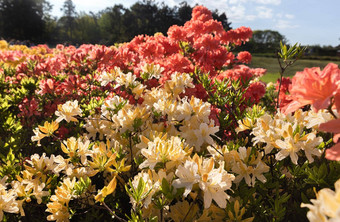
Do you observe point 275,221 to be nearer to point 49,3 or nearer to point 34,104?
point 34,104

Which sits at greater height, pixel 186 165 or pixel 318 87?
pixel 318 87

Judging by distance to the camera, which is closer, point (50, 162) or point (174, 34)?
point (50, 162)

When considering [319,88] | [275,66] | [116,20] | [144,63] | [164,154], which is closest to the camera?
[319,88]

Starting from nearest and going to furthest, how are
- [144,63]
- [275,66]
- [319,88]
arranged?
1. [319,88]
2. [144,63]
3. [275,66]

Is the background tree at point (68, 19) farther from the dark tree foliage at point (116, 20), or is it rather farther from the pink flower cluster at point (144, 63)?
the pink flower cluster at point (144, 63)

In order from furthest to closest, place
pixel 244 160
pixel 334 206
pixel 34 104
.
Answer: pixel 34 104, pixel 244 160, pixel 334 206

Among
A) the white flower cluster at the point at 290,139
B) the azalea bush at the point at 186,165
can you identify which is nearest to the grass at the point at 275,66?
the azalea bush at the point at 186,165

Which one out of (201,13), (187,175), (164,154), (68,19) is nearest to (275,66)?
(201,13)

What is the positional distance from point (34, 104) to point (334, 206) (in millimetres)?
2568

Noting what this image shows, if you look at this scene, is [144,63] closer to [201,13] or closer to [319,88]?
[201,13]

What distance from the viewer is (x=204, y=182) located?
2.85 feet

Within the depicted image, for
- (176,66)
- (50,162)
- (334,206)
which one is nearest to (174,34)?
(176,66)

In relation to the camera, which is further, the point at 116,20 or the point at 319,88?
the point at 116,20

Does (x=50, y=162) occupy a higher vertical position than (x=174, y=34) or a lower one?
lower
